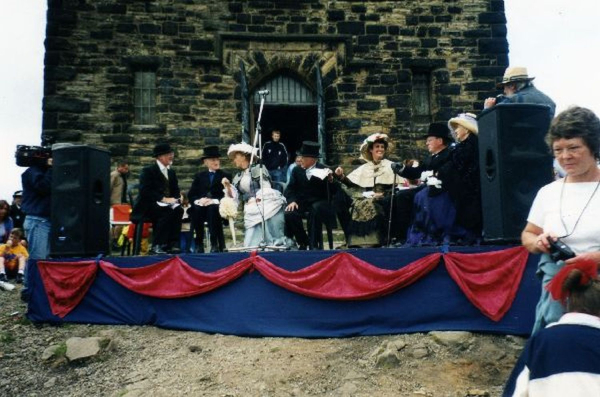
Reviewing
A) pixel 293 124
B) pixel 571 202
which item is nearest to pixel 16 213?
pixel 293 124

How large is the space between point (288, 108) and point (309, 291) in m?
8.68

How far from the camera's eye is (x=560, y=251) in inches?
106

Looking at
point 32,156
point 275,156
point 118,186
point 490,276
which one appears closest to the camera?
point 490,276

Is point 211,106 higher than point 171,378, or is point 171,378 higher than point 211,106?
point 211,106

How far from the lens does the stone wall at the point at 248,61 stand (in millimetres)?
11328

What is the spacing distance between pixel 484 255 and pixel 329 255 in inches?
55.5

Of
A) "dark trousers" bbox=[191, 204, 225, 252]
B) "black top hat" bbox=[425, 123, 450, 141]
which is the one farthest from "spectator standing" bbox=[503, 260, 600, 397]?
"dark trousers" bbox=[191, 204, 225, 252]

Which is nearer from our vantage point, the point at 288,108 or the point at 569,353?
the point at 569,353

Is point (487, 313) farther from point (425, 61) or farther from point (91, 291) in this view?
point (425, 61)

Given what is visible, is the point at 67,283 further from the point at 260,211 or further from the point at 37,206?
the point at 260,211

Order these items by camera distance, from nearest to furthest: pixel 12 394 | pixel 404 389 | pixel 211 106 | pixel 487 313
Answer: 1. pixel 404 389
2. pixel 487 313
3. pixel 12 394
4. pixel 211 106

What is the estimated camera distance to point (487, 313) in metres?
5.02

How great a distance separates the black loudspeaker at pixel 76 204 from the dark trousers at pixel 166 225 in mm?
735

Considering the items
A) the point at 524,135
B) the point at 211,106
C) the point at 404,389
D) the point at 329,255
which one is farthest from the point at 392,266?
the point at 211,106
